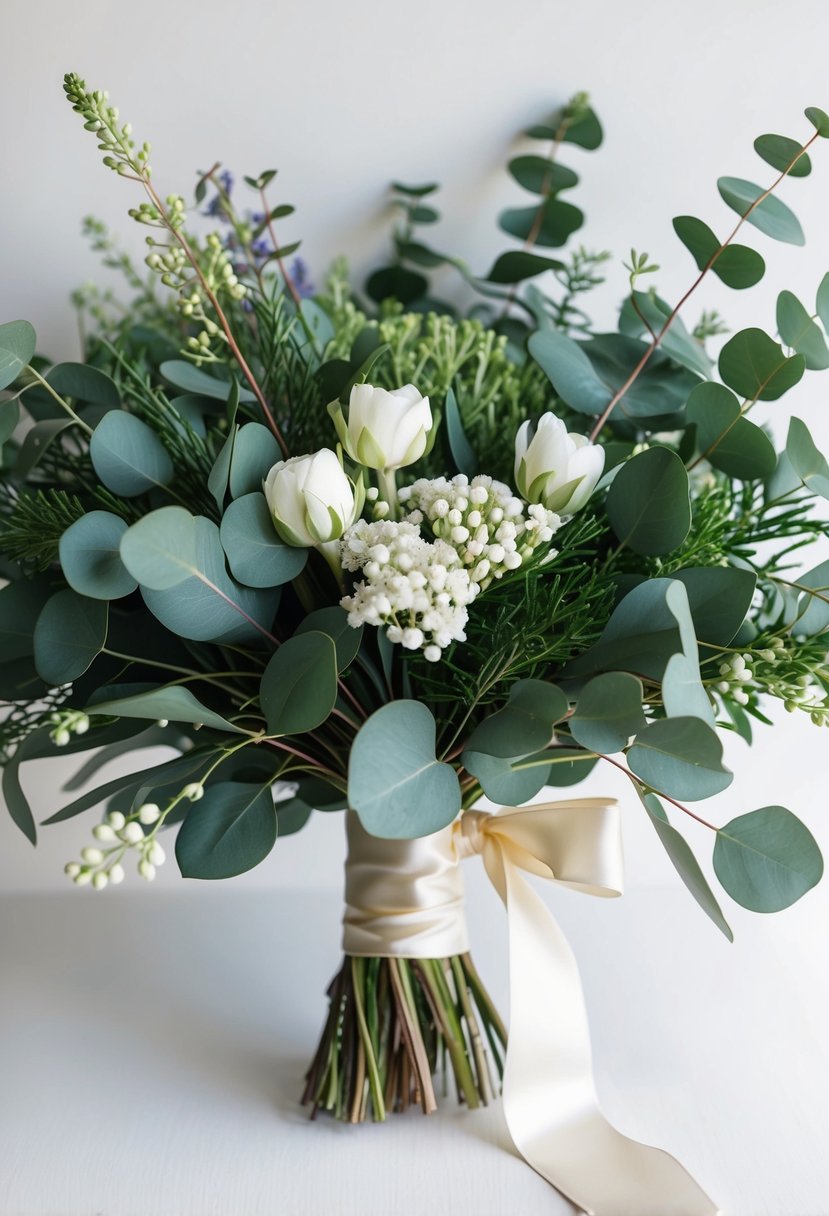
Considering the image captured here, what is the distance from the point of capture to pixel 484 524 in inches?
20.3

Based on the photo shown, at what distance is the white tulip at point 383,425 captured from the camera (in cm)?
52

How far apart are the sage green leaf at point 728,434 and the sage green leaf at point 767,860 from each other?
8.8 inches

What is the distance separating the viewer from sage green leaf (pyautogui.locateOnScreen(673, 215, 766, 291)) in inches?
24.8

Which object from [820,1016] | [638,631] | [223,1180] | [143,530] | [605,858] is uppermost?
[143,530]

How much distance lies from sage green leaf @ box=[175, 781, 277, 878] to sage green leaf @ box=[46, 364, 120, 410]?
28cm

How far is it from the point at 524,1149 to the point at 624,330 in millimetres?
587

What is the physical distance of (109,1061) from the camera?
710mm

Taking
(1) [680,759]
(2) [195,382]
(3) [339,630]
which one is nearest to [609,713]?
(1) [680,759]

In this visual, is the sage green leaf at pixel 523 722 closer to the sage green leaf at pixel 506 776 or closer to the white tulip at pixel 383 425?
the sage green leaf at pixel 506 776

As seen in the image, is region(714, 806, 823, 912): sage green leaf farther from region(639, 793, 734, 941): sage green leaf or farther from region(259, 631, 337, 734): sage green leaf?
region(259, 631, 337, 734): sage green leaf

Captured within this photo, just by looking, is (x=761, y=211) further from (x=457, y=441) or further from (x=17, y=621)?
(x=17, y=621)

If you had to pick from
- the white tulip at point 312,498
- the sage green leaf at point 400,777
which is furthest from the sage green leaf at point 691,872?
the white tulip at point 312,498

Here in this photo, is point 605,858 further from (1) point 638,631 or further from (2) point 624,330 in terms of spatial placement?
(2) point 624,330

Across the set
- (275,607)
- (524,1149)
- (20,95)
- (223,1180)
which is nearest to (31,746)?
(275,607)
